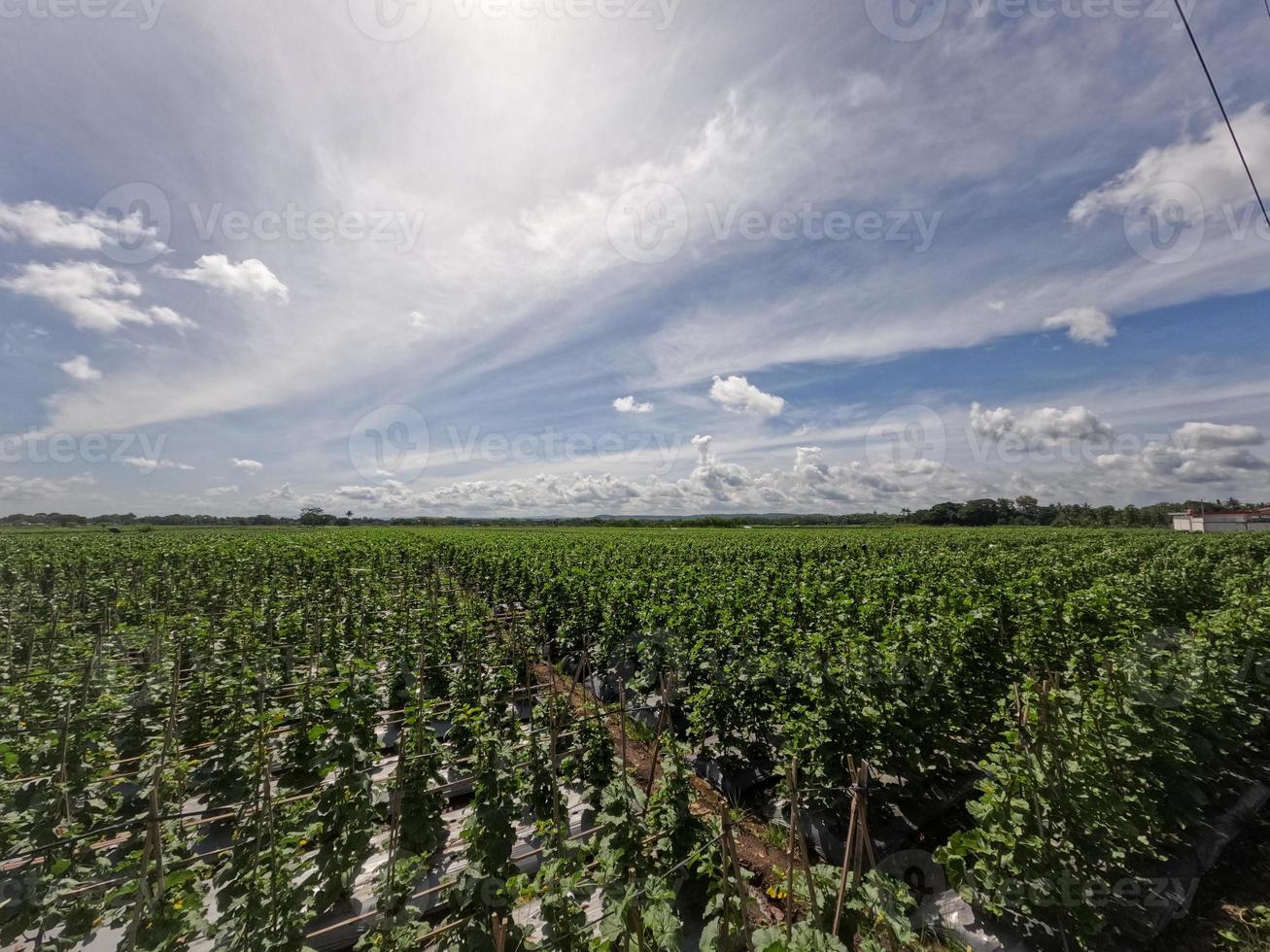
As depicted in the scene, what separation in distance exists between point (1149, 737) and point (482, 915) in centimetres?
539

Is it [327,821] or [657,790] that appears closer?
[327,821]

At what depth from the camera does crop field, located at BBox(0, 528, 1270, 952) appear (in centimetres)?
315

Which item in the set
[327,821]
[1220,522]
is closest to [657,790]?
[327,821]

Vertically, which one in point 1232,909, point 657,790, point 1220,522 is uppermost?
point 657,790

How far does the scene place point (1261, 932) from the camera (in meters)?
3.94

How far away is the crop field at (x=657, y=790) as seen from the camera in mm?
3154

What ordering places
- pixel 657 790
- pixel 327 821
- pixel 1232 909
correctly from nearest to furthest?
pixel 327 821, pixel 1232 909, pixel 657 790

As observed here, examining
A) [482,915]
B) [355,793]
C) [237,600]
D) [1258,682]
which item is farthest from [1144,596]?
[237,600]

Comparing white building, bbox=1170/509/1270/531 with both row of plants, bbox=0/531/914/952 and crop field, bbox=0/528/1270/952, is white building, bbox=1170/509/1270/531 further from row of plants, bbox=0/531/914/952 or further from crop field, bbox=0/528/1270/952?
row of plants, bbox=0/531/914/952

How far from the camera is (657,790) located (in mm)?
4492

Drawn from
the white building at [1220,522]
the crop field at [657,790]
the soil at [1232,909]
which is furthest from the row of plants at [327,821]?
the white building at [1220,522]

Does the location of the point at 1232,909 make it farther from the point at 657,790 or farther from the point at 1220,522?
the point at 1220,522

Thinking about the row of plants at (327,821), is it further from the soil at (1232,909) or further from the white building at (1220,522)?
the white building at (1220,522)

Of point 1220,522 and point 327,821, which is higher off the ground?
point 327,821
